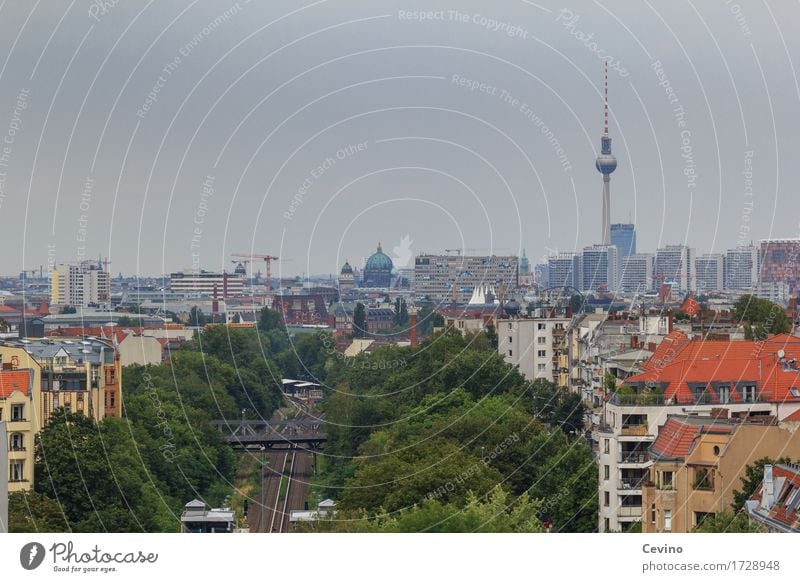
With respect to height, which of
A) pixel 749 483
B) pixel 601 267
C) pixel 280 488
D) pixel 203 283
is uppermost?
pixel 601 267

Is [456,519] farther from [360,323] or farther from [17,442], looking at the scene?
[360,323]

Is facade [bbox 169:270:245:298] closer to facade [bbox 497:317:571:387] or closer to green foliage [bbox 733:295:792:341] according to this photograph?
facade [bbox 497:317:571:387]

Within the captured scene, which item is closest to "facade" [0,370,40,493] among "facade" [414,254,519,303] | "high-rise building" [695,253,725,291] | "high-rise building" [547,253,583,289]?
"high-rise building" [695,253,725,291]

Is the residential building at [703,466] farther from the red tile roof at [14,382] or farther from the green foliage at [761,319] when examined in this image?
the green foliage at [761,319]

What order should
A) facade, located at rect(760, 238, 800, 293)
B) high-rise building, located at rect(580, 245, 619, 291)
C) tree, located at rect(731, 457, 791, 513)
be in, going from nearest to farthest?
tree, located at rect(731, 457, 791, 513) < facade, located at rect(760, 238, 800, 293) < high-rise building, located at rect(580, 245, 619, 291)

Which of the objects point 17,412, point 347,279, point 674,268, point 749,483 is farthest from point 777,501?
point 347,279
